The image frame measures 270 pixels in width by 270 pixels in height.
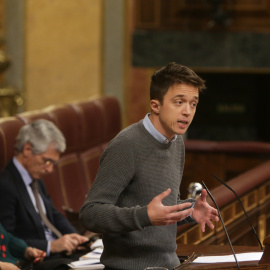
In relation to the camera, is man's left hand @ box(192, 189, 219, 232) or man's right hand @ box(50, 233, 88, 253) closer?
man's left hand @ box(192, 189, 219, 232)

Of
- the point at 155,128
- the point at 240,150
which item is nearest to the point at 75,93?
the point at 240,150

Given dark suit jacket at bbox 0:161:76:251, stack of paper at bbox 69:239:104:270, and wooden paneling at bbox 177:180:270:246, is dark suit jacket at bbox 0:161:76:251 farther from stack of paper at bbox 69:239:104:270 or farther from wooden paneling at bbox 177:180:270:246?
wooden paneling at bbox 177:180:270:246

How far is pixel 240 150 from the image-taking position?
17.7ft

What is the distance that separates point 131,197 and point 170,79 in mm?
354

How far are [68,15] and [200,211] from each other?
562cm

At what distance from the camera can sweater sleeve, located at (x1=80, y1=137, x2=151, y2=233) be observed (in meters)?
1.84

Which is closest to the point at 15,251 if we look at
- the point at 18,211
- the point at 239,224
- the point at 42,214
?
the point at 18,211

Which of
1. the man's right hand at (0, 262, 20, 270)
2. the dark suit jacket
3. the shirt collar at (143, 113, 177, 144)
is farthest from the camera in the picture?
the dark suit jacket

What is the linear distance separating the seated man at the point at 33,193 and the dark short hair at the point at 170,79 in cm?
151

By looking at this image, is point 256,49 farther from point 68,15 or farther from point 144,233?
point 144,233

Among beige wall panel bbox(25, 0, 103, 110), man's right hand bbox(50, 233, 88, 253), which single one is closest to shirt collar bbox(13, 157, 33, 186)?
man's right hand bbox(50, 233, 88, 253)

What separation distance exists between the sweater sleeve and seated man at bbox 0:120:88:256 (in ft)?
4.69

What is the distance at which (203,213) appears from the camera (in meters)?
1.97

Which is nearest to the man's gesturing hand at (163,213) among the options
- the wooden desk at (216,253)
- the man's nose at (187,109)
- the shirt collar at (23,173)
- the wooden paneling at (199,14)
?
the wooden desk at (216,253)
